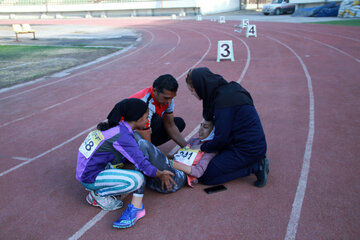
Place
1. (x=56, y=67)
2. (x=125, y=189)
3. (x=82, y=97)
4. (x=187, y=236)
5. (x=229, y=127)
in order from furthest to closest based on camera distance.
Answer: (x=56, y=67)
(x=82, y=97)
(x=229, y=127)
(x=125, y=189)
(x=187, y=236)

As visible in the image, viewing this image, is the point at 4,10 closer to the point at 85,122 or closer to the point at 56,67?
the point at 56,67

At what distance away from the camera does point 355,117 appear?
5895mm

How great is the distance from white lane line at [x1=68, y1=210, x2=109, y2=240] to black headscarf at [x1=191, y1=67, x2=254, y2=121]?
1712 mm

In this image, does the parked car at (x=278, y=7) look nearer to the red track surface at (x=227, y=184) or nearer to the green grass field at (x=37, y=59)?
the green grass field at (x=37, y=59)

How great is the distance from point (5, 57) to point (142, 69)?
753 centimetres

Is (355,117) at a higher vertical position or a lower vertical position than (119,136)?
lower

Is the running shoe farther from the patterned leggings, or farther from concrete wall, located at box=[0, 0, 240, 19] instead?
concrete wall, located at box=[0, 0, 240, 19]

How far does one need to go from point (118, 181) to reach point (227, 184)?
1.39m

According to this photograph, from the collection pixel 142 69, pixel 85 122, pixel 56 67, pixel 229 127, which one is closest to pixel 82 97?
pixel 85 122

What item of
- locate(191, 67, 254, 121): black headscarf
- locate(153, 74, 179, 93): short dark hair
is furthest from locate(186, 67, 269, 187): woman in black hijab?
locate(153, 74, 179, 93): short dark hair

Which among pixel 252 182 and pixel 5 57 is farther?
pixel 5 57

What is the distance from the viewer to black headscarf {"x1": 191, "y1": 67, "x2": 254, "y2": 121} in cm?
356

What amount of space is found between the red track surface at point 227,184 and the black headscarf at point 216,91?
104cm

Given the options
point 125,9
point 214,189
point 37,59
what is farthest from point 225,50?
point 125,9
